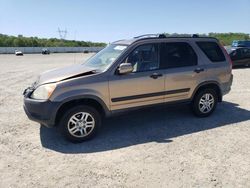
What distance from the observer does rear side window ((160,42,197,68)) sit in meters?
5.55

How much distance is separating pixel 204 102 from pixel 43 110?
3.63 metres

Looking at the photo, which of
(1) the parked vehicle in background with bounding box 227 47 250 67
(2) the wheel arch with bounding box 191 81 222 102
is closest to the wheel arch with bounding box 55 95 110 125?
(2) the wheel arch with bounding box 191 81 222 102

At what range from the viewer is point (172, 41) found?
572 centimetres

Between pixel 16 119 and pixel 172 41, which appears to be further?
pixel 16 119

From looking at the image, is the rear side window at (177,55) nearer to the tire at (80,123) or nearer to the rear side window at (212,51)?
the rear side window at (212,51)

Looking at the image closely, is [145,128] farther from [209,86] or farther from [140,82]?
[209,86]

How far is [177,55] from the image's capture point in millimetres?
5750

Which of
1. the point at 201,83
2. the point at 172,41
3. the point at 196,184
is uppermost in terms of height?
the point at 172,41

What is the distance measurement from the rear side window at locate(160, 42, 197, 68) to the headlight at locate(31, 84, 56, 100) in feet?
7.51

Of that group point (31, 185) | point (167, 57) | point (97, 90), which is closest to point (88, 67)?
point (97, 90)

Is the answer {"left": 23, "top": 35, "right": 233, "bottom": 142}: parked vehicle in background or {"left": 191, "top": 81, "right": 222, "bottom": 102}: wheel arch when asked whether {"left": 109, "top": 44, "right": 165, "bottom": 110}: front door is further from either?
{"left": 191, "top": 81, "right": 222, "bottom": 102}: wheel arch

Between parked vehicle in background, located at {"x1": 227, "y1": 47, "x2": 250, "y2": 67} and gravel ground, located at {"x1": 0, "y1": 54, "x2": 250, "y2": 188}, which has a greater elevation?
parked vehicle in background, located at {"x1": 227, "y1": 47, "x2": 250, "y2": 67}

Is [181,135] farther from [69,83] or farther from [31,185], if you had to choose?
[31,185]

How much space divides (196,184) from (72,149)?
2182 millimetres
